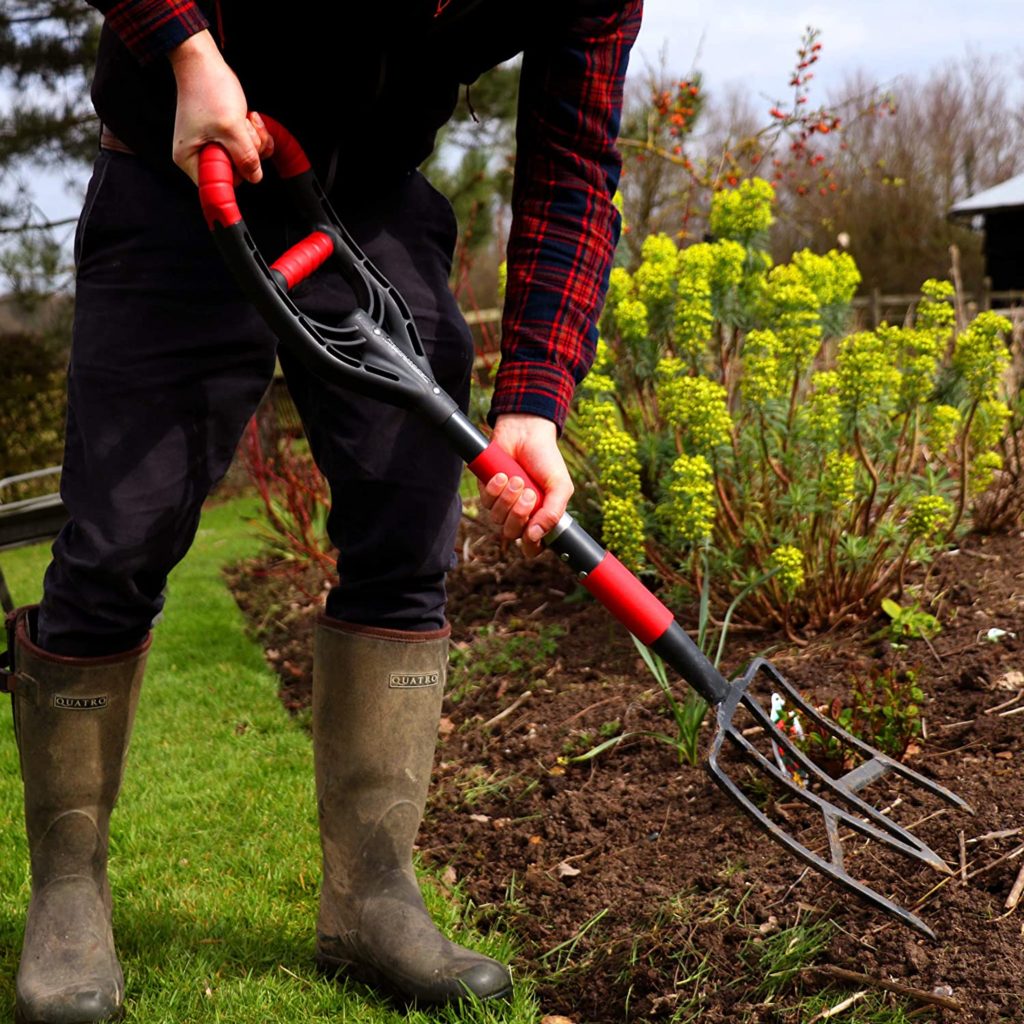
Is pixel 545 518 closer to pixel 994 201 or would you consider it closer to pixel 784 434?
pixel 784 434

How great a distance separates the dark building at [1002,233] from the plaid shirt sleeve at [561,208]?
15.1 metres

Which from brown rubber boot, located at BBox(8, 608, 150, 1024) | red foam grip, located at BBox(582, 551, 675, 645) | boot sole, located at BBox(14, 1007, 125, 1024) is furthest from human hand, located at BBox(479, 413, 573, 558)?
boot sole, located at BBox(14, 1007, 125, 1024)

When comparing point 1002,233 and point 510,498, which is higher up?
point 1002,233

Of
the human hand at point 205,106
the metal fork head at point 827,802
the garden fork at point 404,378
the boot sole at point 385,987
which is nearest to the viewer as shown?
the human hand at point 205,106

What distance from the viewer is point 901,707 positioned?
2.28 meters

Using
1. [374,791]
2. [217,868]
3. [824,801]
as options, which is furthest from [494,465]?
[217,868]

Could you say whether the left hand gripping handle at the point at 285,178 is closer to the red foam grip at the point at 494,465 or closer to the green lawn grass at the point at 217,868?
the red foam grip at the point at 494,465

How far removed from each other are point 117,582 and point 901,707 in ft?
5.02

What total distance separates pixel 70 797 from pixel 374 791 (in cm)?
47

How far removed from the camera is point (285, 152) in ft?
5.11

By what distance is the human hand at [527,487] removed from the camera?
154cm

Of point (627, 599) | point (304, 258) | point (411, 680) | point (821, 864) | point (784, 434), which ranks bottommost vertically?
point (821, 864)

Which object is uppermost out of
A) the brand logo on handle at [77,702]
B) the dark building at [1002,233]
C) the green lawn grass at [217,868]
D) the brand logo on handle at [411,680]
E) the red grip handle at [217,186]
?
the dark building at [1002,233]

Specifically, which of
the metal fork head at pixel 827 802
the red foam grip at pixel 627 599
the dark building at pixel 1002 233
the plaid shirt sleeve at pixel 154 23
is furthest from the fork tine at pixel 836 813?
the dark building at pixel 1002 233
